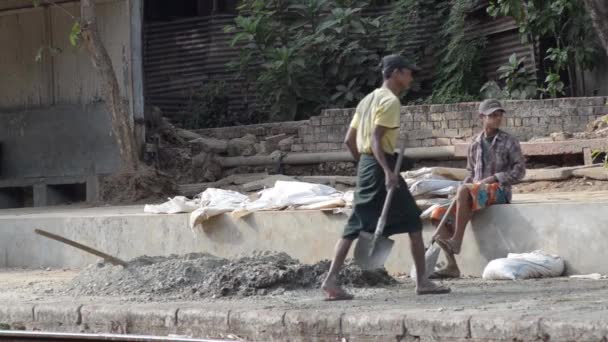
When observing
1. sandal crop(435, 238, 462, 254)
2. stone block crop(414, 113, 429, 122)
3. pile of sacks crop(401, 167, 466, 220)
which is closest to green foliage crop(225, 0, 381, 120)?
stone block crop(414, 113, 429, 122)

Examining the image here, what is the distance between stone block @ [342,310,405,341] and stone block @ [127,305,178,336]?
1487mm

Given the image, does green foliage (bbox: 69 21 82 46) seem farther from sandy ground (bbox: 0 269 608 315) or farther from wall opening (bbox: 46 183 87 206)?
sandy ground (bbox: 0 269 608 315)

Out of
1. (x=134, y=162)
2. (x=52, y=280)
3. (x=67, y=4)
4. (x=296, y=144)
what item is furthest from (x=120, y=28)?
(x=52, y=280)

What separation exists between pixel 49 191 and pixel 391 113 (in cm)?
1048

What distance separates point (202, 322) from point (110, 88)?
764 centimetres

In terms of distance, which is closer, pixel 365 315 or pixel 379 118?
pixel 365 315

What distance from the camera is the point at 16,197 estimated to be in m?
17.2

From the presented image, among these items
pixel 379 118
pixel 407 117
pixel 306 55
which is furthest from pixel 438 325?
pixel 306 55

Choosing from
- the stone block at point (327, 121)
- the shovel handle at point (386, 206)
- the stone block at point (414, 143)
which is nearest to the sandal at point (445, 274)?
the shovel handle at point (386, 206)

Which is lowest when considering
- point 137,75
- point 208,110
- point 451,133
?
point 451,133

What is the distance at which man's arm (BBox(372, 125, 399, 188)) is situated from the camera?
280 inches

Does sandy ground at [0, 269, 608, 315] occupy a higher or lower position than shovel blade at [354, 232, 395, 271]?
lower

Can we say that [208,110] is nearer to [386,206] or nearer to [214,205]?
[214,205]

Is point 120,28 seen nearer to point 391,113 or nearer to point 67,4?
point 67,4
